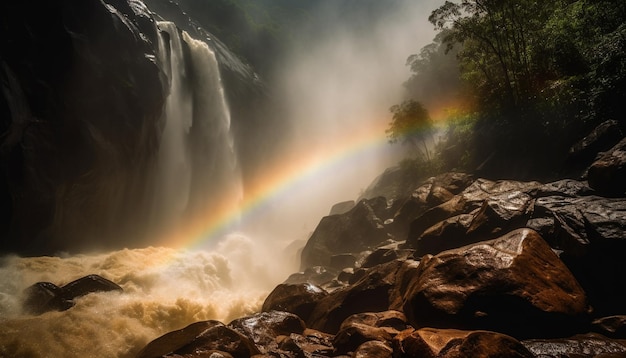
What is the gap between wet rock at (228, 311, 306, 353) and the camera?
8.78m

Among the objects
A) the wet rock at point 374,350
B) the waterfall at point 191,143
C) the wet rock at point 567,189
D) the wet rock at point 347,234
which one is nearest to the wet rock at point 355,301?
the wet rock at point 374,350

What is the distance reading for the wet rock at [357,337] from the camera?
7.54 metres

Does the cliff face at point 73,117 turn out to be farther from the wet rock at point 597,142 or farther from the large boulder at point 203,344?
the wet rock at point 597,142

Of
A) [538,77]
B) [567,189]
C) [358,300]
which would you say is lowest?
[358,300]

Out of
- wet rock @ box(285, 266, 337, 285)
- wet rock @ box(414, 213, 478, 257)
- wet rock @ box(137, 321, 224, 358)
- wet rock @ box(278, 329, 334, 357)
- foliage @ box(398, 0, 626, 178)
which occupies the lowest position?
wet rock @ box(285, 266, 337, 285)

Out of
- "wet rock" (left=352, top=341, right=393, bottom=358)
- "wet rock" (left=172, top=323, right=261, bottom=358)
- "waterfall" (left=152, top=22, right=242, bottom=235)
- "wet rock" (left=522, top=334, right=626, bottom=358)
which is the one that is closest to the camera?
"wet rock" (left=522, top=334, right=626, bottom=358)

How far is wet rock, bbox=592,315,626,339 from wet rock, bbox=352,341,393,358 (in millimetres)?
4432

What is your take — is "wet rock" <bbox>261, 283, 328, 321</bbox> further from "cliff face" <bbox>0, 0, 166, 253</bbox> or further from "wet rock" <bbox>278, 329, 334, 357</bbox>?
"cliff face" <bbox>0, 0, 166, 253</bbox>

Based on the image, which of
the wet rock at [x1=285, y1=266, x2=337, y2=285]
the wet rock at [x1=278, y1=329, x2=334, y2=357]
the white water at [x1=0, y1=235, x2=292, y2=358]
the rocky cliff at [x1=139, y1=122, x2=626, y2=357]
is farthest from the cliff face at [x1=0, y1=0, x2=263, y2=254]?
the wet rock at [x1=278, y1=329, x2=334, y2=357]

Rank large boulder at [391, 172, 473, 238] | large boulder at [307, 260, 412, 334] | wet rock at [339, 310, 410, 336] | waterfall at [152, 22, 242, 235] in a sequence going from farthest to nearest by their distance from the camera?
waterfall at [152, 22, 242, 235]
large boulder at [391, 172, 473, 238]
large boulder at [307, 260, 412, 334]
wet rock at [339, 310, 410, 336]

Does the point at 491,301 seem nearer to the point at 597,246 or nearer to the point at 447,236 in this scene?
the point at 597,246

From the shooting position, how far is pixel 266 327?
31.2 ft

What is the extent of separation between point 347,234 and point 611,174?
19.9 metres

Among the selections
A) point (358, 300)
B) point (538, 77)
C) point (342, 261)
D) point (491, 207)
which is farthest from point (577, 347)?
point (538, 77)
